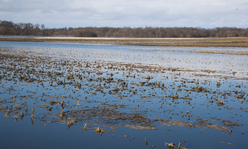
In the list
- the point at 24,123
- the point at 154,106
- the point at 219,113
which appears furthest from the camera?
the point at 154,106

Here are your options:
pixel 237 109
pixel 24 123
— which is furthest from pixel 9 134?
pixel 237 109

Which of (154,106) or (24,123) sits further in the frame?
(154,106)

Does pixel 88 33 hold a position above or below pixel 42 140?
above

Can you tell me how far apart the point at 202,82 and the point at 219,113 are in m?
7.84

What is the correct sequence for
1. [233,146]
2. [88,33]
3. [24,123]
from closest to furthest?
[233,146] < [24,123] < [88,33]

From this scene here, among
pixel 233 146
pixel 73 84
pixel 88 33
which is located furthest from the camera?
pixel 88 33

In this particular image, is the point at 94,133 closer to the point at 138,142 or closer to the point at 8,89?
the point at 138,142

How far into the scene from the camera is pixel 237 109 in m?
12.8

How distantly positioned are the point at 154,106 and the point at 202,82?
335 inches

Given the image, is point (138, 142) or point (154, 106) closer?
point (138, 142)

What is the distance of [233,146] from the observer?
28.5 feet

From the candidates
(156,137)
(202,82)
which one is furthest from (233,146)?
(202,82)

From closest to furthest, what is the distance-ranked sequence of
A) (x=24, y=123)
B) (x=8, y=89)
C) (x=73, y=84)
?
(x=24, y=123), (x=8, y=89), (x=73, y=84)

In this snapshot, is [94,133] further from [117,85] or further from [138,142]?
[117,85]
